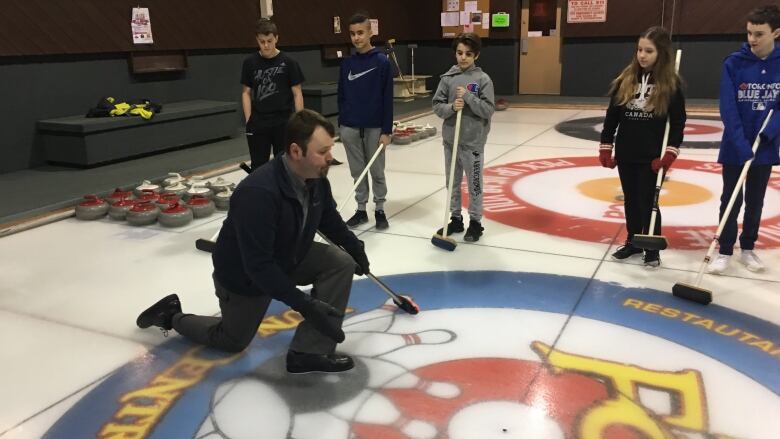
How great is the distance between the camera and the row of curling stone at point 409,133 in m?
9.18

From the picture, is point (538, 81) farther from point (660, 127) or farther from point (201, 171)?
point (660, 127)

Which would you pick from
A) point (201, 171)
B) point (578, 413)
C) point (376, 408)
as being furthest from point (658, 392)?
point (201, 171)

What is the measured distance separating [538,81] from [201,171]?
32.8ft

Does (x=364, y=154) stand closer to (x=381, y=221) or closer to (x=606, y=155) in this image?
(x=381, y=221)

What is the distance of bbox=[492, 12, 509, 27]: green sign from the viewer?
14602 mm

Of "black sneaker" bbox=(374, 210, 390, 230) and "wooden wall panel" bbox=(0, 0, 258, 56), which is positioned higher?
"wooden wall panel" bbox=(0, 0, 258, 56)

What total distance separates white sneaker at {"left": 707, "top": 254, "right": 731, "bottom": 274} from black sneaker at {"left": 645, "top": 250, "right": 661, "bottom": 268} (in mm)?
314

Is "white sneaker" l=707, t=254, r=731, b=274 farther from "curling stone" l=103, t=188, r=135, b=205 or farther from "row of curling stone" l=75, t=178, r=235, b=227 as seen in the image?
"curling stone" l=103, t=188, r=135, b=205

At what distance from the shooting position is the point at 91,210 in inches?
224

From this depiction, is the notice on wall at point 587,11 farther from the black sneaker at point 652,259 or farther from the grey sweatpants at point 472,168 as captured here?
the black sneaker at point 652,259

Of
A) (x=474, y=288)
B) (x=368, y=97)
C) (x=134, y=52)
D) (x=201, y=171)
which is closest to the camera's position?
(x=474, y=288)

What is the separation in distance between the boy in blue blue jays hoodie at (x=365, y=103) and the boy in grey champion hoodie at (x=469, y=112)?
48 cm

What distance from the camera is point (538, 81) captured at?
1516cm

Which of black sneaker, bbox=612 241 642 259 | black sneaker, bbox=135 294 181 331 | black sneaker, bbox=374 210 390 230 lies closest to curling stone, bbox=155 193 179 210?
black sneaker, bbox=374 210 390 230
